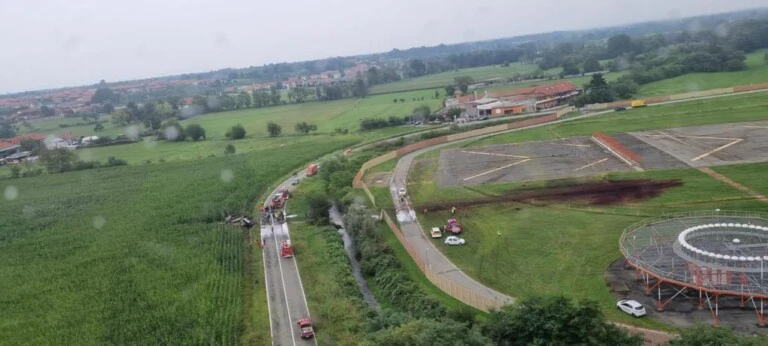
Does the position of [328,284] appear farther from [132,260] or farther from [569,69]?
[569,69]

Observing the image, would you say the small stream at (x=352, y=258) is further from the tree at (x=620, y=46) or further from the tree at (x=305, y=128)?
the tree at (x=620, y=46)

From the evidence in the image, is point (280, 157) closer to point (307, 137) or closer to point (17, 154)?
point (307, 137)

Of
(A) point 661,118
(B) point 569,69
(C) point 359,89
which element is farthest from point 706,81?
(C) point 359,89

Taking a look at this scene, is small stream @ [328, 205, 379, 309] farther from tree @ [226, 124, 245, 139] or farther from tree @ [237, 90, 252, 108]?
tree @ [237, 90, 252, 108]

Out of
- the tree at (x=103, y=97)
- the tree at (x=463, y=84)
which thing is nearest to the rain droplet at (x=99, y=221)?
the tree at (x=463, y=84)

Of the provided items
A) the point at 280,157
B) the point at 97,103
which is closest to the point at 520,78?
the point at 280,157

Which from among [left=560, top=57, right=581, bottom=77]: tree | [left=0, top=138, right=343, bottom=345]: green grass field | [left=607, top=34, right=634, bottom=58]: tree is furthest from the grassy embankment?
[left=607, top=34, right=634, bottom=58]: tree
